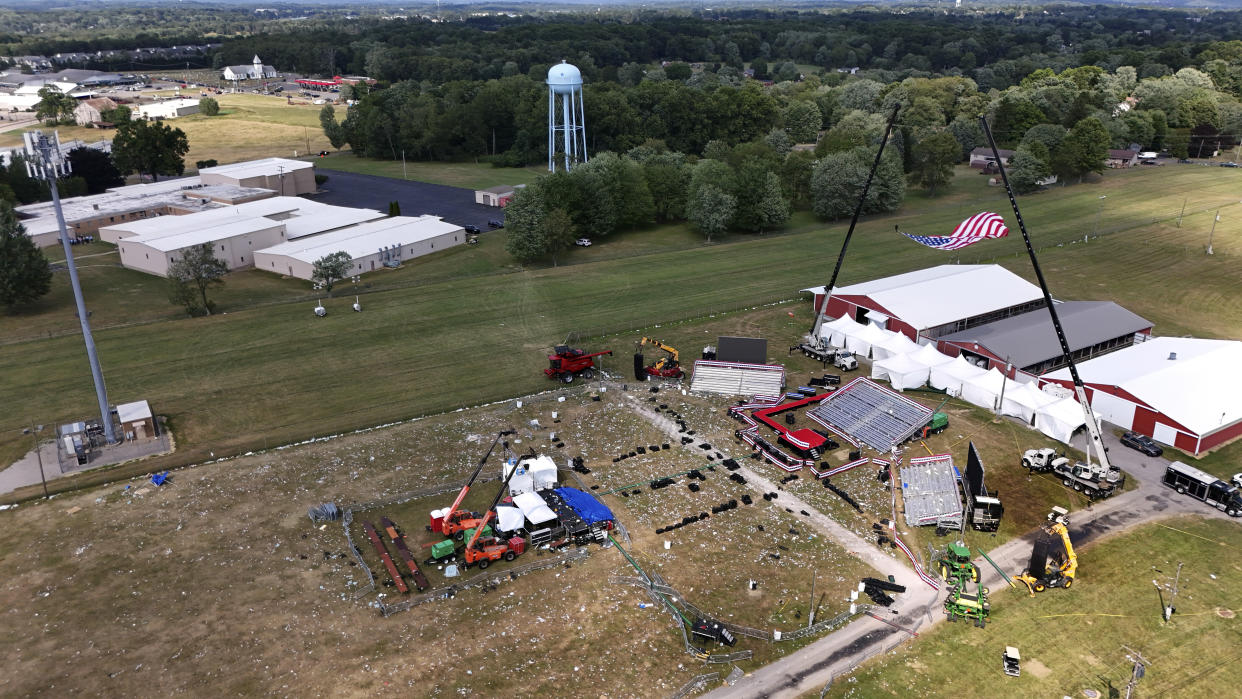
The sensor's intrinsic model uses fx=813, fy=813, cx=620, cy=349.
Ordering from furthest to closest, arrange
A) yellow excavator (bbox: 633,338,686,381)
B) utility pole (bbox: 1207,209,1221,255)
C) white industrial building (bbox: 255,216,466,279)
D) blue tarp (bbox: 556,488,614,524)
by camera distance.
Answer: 1. utility pole (bbox: 1207,209,1221,255)
2. white industrial building (bbox: 255,216,466,279)
3. yellow excavator (bbox: 633,338,686,381)
4. blue tarp (bbox: 556,488,614,524)

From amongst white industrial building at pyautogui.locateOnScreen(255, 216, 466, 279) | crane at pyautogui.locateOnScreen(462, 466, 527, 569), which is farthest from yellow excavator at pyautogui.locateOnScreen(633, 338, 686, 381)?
white industrial building at pyautogui.locateOnScreen(255, 216, 466, 279)

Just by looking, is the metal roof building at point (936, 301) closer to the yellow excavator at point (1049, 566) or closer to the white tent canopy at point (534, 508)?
the yellow excavator at point (1049, 566)

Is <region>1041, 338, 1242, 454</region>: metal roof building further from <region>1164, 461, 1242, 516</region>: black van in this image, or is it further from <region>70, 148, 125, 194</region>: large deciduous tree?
<region>70, 148, 125, 194</region>: large deciduous tree

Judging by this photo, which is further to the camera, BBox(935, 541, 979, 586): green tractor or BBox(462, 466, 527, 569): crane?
BBox(462, 466, 527, 569): crane

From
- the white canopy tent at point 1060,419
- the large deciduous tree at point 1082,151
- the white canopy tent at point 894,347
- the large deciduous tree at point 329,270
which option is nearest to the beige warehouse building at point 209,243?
the large deciduous tree at point 329,270

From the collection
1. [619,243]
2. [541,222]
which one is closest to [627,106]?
[619,243]

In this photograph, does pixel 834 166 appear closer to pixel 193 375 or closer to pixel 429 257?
pixel 429 257

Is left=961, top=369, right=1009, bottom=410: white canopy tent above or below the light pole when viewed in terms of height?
below
